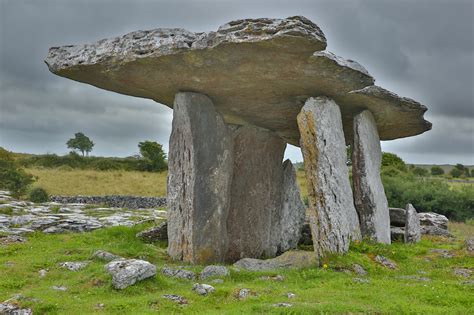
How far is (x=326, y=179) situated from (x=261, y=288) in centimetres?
435

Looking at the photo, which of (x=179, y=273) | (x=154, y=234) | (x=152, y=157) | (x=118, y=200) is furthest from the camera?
(x=152, y=157)

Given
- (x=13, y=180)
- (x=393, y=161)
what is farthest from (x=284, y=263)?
(x=393, y=161)

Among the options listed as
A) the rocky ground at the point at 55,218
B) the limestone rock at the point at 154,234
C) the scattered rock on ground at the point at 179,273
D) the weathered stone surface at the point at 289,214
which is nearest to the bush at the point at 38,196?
the rocky ground at the point at 55,218

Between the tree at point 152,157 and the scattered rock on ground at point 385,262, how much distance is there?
42368 millimetres

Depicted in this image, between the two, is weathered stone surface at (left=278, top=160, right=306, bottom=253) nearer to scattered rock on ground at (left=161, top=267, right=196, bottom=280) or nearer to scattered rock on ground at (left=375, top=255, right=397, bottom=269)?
scattered rock on ground at (left=375, top=255, right=397, bottom=269)

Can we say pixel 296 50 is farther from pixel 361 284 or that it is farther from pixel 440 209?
pixel 440 209

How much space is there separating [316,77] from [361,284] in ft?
18.7

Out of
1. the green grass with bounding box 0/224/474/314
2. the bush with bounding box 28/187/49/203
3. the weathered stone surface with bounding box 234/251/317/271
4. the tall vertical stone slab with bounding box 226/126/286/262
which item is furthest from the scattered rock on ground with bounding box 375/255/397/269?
the bush with bounding box 28/187/49/203

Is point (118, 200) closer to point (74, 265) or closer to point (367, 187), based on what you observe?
point (74, 265)

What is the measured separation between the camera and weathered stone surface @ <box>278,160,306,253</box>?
1786 centimetres

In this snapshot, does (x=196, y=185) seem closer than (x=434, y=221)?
Yes

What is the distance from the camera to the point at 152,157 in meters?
56.6

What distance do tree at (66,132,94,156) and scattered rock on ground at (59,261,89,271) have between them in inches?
2903

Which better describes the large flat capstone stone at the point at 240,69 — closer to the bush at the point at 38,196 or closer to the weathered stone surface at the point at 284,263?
the weathered stone surface at the point at 284,263
